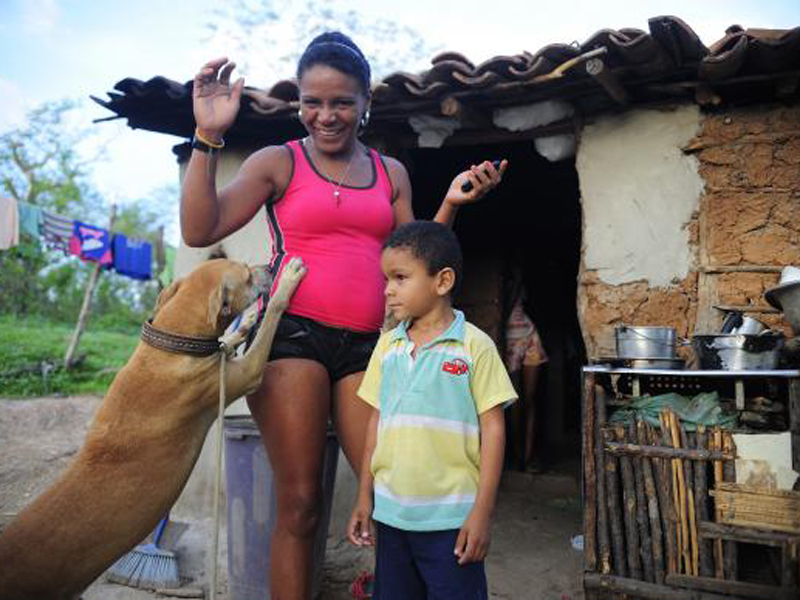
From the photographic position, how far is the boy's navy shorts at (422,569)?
1.85 m

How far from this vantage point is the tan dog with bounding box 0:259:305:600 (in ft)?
7.34

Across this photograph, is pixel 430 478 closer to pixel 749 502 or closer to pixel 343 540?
pixel 749 502

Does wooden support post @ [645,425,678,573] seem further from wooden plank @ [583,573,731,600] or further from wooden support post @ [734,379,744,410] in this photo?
wooden support post @ [734,379,744,410]

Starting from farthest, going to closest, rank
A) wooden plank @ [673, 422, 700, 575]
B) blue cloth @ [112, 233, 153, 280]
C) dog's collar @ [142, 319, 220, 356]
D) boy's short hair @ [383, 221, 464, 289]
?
blue cloth @ [112, 233, 153, 280] < wooden plank @ [673, 422, 700, 575] < dog's collar @ [142, 319, 220, 356] < boy's short hair @ [383, 221, 464, 289]

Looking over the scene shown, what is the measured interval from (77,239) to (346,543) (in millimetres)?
7943

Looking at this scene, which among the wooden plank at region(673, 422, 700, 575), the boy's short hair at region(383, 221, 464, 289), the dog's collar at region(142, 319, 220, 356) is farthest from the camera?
the wooden plank at region(673, 422, 700, 575)

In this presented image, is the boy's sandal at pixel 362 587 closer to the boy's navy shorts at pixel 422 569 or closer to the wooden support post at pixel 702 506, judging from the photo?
the boy's navy shorts at pixel 422 569

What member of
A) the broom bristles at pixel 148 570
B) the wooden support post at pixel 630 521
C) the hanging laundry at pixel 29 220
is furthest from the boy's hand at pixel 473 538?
the hanging laundry at pixel 29 220

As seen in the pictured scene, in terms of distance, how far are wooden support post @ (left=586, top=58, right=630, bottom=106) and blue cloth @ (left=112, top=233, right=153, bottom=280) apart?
30.5ft

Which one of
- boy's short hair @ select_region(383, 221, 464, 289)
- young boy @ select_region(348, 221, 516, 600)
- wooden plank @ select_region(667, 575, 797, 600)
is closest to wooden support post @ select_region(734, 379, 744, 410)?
wooden plank @ select_region(667, 575, 797, 600)

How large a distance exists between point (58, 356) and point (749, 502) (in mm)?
11596

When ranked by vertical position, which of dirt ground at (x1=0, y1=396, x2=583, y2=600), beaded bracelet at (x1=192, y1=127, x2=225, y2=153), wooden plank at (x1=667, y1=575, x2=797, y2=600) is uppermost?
beaded bracelet at (x1=192, y1=127, x2=225, y2=153)

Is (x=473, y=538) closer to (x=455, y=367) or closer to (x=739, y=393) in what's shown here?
(x=455, y=367)

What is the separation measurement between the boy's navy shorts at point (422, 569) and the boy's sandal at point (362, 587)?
135cm
